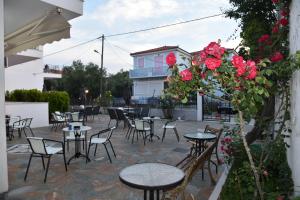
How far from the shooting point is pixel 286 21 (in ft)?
8.24

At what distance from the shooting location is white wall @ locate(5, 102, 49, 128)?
9680 millimetres

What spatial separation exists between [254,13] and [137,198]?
13.0ft

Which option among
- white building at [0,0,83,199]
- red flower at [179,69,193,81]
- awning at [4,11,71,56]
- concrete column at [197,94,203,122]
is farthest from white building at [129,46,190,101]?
red flower at [179,69,193,81]

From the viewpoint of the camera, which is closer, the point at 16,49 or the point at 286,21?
the point at 286,21

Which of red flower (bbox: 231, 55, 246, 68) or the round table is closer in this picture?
red flower (bbox: 231, 55, 246, 68)

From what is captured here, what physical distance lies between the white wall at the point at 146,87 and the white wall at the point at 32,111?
46.9 ft

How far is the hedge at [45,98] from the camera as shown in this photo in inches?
438

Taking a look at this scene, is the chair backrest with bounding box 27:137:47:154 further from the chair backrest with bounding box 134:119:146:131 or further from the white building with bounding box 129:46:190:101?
the white building with bounding box 129:46:190:101

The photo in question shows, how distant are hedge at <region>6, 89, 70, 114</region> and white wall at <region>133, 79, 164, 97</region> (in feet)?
42.5

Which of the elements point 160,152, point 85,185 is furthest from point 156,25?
point 85,185

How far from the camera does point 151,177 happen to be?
2.42 meters

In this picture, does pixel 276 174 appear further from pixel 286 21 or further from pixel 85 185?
pixel 85 185

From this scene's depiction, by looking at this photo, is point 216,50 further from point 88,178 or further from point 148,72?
point 148,72

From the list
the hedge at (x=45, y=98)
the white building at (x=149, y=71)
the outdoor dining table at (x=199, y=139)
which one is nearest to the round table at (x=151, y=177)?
the outdoor dining table at (x=199, y=139)
